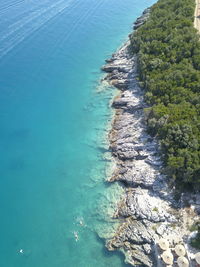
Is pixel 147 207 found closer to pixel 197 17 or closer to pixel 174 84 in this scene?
pixel 174 84

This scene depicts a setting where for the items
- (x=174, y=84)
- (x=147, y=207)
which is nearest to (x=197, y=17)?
(x=174, y=84)

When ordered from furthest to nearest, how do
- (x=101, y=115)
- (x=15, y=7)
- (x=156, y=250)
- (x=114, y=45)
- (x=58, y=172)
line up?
(x=15, y=7), (x=114, y=45), (x=101, y=115), (x=58, y=172), (x=156, y=250)

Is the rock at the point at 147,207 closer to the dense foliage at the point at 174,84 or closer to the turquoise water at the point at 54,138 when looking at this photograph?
the turquoise water at the point at 54,138

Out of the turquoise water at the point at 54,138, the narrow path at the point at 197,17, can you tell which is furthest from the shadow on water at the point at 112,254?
the narrow path at the point at 197,17

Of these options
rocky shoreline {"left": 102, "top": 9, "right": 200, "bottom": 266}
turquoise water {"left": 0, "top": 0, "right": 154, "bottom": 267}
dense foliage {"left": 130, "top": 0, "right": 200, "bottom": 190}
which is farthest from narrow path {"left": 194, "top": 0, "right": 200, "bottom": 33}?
rocky shoreline {"left": 102, "top": 9, "right": 200, "bottom": 266}

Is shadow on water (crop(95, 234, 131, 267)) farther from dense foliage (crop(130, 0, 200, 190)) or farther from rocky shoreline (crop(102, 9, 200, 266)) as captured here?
dense foliage (crop(130, 0, 200, 190))

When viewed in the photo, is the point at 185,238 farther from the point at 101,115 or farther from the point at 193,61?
the point at 193,61

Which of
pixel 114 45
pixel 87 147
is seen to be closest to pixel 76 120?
pixel 87 147
